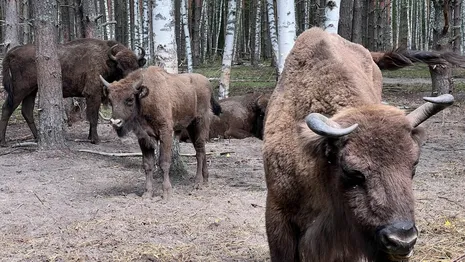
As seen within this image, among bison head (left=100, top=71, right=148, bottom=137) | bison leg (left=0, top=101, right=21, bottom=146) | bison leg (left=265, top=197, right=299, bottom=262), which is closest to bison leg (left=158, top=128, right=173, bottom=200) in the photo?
bison head (left=100, top=71, right=148, bottom=137)

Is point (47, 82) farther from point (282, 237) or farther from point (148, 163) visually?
point (282, 237)

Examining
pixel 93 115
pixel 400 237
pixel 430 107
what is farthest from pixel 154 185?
pixel 400 237

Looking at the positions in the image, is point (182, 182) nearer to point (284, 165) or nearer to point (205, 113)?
point (205, 113)

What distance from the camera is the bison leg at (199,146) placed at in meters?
7.52

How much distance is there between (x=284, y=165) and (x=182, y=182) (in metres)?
4.50

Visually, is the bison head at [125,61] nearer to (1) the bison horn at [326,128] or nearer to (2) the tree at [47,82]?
(2) the tree at [47,82]

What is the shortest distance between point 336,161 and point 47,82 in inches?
273

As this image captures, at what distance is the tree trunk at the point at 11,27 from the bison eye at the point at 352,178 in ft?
41.6

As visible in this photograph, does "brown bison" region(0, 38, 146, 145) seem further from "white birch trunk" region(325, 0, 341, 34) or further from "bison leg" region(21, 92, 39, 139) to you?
"white birch trunk" region(325, 0, 341, 34)

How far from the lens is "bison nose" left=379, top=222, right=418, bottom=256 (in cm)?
254

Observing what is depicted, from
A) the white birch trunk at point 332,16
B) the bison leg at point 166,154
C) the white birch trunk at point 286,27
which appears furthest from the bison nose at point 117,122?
the white birch trunk at point 332,16

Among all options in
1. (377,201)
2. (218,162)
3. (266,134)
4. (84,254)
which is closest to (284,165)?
(266,134)

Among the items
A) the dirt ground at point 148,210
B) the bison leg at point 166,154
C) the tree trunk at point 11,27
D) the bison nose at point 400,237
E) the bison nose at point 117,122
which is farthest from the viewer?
the tree trunk at point 11,27

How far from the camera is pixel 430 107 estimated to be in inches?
119
